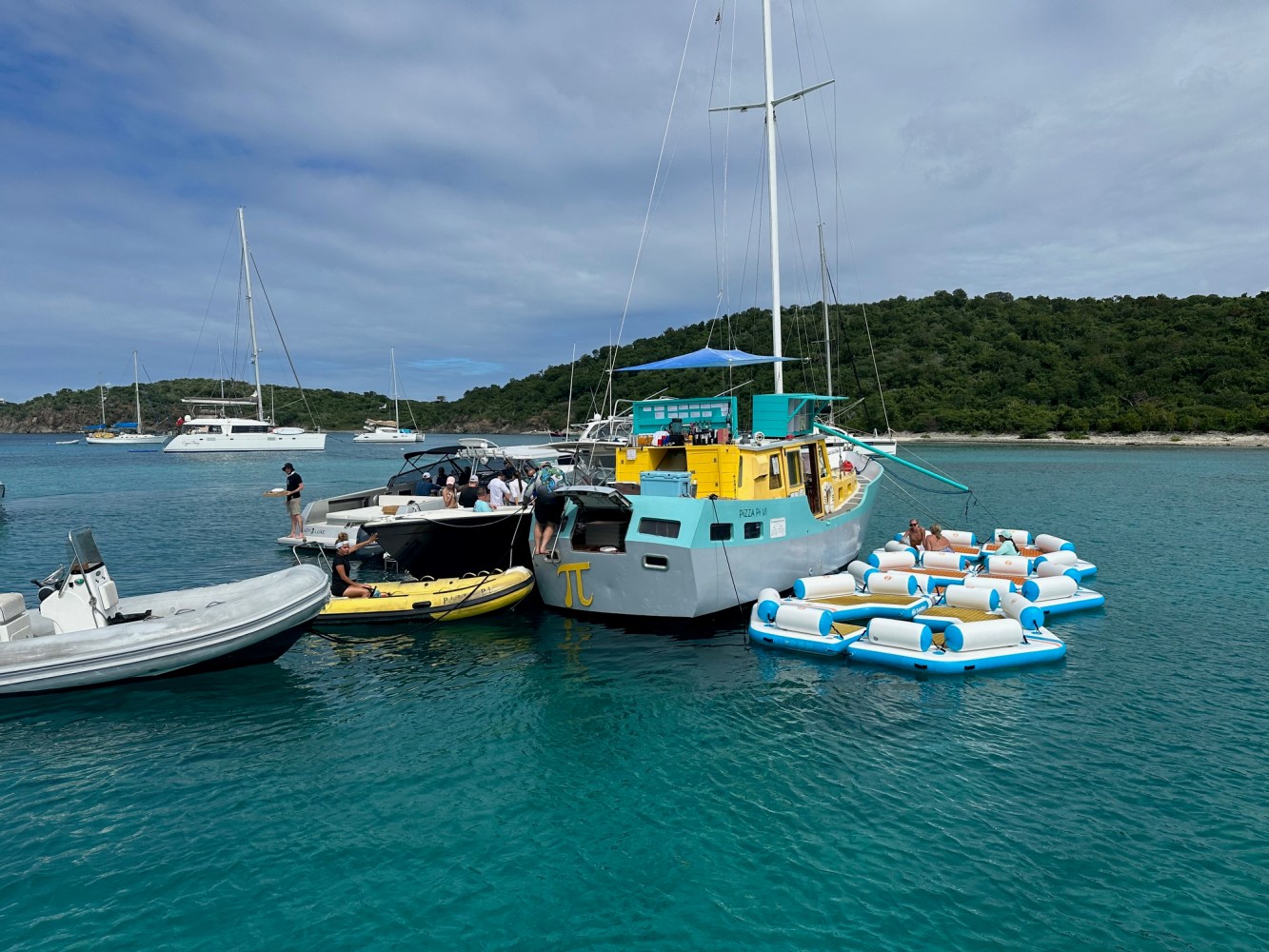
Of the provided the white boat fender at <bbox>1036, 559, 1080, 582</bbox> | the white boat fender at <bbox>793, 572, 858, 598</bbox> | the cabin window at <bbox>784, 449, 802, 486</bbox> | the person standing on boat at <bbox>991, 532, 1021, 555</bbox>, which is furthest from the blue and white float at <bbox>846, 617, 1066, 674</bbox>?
the person standing on boat at <bbox>991, 532, 1021, 555</bbox>

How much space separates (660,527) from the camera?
12977 mm

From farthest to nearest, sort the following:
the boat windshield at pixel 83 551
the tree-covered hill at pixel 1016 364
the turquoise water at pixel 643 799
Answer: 1. the tree-covered hill at pixel 1016 364
2. the boat windshield at pixel 83 551
3. the turquoise water at pixel 643 799

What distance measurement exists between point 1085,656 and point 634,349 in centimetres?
7209

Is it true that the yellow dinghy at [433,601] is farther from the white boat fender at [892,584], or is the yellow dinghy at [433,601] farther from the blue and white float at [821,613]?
the white boat fender at [892,584]

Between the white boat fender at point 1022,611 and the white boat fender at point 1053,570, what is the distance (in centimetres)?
354

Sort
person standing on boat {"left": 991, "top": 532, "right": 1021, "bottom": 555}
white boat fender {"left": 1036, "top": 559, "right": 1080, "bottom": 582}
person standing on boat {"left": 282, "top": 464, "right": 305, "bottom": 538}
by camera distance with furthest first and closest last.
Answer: person standing on boat {"left": 282, "top": 464, "right": 305, "bottom": 538}
person standing on boat {"left": 991, "top": 532, "right": 1021, "bottom": 555}
white boat fender {"left": 1036, "top": 559, "right": 1080, "bottom": 582}

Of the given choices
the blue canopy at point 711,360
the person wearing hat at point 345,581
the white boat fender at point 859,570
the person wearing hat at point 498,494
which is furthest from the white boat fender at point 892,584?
the person wearing hat at point 345,581

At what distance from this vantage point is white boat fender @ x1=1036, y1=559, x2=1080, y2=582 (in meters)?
16.8

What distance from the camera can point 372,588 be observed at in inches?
573

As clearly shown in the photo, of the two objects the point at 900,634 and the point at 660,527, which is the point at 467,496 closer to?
the point at 660,527

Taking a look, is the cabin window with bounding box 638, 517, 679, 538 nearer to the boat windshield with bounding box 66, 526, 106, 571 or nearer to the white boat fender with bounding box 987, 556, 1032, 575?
the boat windshield with bounding box 66, 526, 106, 571

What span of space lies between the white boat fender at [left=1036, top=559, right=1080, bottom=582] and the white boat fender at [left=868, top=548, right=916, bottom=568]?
2873mm

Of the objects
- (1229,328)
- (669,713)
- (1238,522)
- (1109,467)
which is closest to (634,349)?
(1109,467)

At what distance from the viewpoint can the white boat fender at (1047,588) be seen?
15203 mm
